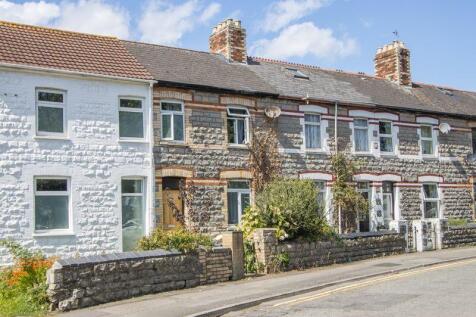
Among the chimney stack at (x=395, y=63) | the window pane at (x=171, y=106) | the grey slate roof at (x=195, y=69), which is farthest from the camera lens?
the chimney stack at (x=395, y=63)

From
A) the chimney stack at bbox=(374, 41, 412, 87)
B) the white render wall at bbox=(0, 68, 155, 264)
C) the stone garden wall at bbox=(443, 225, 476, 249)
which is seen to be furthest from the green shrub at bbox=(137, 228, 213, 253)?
the chimney stack at bbox=(374, 41, 412, 87)

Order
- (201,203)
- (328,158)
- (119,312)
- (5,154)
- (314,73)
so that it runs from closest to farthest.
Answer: (119,312) → (5,154) → (201,203) → (328,158) → (314,73)

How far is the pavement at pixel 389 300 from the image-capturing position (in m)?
10.8

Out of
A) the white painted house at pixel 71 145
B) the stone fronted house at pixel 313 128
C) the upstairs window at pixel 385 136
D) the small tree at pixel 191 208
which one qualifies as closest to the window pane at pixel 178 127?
the stone fronted house at pixel 313 128

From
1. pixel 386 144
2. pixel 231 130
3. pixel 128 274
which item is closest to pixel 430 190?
pixel 386 144

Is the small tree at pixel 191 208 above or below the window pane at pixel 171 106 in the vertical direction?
below

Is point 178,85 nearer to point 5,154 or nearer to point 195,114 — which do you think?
point 195,114

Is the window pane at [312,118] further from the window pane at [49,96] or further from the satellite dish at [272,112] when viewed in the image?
the window pane at [49,96]

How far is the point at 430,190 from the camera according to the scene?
28.7 meters

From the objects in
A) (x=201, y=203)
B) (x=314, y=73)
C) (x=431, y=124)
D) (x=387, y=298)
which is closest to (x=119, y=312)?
(x=387, y=298)

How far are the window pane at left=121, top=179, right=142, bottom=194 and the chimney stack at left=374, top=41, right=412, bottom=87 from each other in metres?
15.6

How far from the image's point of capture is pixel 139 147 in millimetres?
20844

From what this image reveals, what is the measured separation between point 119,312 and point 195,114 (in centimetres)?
1116

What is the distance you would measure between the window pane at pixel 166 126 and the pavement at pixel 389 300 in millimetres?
9033
